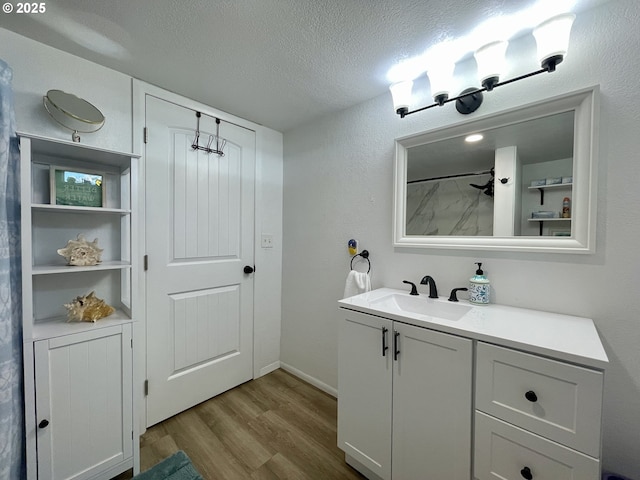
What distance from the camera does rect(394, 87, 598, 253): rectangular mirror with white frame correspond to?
3.67 ft

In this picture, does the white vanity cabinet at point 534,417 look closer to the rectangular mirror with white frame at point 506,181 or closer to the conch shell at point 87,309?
the rectangular mirror with white frame at point 506,181

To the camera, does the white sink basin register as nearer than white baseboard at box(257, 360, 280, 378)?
Yes

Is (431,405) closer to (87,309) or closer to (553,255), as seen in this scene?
(553,255)

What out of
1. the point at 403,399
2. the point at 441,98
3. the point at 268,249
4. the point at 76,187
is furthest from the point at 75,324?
the point at 441,98

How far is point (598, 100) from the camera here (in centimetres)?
107

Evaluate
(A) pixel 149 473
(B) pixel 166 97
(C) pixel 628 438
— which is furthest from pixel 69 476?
(C) pixel 628 438

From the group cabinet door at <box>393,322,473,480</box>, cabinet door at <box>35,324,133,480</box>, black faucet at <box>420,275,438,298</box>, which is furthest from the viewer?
black faucet at <box>420,275,438,298</box>

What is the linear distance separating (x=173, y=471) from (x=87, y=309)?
A: 0.94m

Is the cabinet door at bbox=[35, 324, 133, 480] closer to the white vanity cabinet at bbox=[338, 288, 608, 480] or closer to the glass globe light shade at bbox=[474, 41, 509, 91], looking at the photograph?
the white vanity cabinet at bbox=[338, 288, 608, 480]

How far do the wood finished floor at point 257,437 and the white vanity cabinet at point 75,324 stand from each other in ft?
1.03

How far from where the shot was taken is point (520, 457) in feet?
2.94

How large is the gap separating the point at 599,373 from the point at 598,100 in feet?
3.50

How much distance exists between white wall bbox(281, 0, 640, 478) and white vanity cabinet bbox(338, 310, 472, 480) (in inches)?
20.1

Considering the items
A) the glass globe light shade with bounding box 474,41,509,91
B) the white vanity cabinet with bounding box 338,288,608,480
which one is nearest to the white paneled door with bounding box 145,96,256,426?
the white vanity cabinet with bounding box 338,288,608,480
